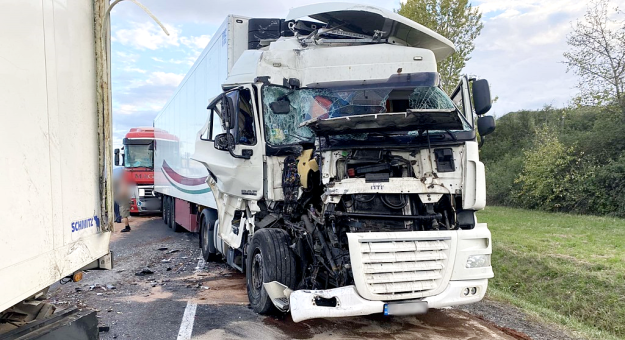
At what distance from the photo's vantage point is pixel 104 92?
10.4ft

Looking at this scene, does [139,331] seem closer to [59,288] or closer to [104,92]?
[59,288]

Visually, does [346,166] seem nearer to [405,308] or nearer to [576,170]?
A: [405,308]

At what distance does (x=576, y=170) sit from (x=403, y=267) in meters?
17.3

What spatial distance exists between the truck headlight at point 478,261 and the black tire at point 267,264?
1830 mm

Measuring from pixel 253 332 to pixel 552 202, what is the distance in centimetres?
1754

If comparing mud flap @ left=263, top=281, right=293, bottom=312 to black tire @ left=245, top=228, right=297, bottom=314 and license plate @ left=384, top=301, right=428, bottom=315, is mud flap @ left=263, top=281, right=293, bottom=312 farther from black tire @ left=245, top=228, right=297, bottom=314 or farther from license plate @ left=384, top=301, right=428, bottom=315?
license plate @ left=384, top=301, right=428, bottom=315

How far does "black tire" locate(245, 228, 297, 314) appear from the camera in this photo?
504 centimetres

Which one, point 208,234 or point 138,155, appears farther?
point 138,155

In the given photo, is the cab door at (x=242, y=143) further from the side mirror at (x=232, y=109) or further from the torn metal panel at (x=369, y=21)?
the torn metal panel at (x=369, y=21)

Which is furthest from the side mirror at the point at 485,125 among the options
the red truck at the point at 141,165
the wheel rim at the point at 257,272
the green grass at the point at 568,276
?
the red truck at the point at 141,165

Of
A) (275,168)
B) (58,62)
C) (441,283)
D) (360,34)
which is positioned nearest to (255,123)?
(275,168)

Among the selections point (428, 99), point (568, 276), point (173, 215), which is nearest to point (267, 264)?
point (428, 99)

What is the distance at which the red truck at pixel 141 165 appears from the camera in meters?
18.3

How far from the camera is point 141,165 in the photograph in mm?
19000
